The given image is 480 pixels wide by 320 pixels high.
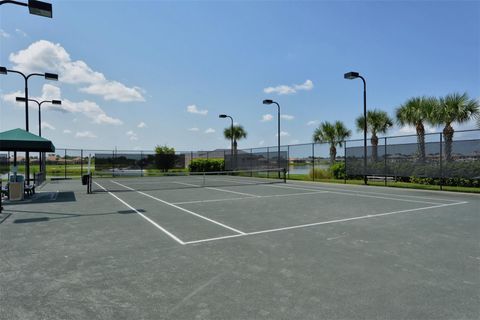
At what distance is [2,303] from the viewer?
11.3 ft

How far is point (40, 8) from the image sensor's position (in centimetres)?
984

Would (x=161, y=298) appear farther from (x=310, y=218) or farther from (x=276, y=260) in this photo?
(x=310, y=218)

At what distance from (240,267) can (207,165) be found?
34.1m

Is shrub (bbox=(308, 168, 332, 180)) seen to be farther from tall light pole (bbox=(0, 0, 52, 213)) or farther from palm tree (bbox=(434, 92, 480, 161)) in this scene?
tall light pole (bbox=(0, 0, 52, 213))

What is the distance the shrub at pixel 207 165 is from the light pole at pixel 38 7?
2872 centimetres

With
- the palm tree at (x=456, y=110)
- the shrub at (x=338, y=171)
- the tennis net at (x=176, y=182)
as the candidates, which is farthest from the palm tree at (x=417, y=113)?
the tennis net at (x=176, y=182)

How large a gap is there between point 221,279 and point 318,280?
1301 mm

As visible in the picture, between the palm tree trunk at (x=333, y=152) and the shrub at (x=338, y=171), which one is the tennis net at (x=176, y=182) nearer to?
the shrub at (x=338, y=171)

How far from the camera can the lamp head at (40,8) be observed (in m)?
9.70

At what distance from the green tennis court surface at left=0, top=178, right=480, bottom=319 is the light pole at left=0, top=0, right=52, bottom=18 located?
6.58 metres

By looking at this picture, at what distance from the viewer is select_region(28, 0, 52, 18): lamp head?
9.70 m

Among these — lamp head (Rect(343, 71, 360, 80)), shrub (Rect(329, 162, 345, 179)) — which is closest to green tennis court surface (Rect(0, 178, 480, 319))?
lamp head (Rect(343, 71, 360, 80))

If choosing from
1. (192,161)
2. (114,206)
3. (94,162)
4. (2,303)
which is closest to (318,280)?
(2,303)

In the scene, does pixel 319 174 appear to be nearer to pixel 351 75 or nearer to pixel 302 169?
pixel 302 169
